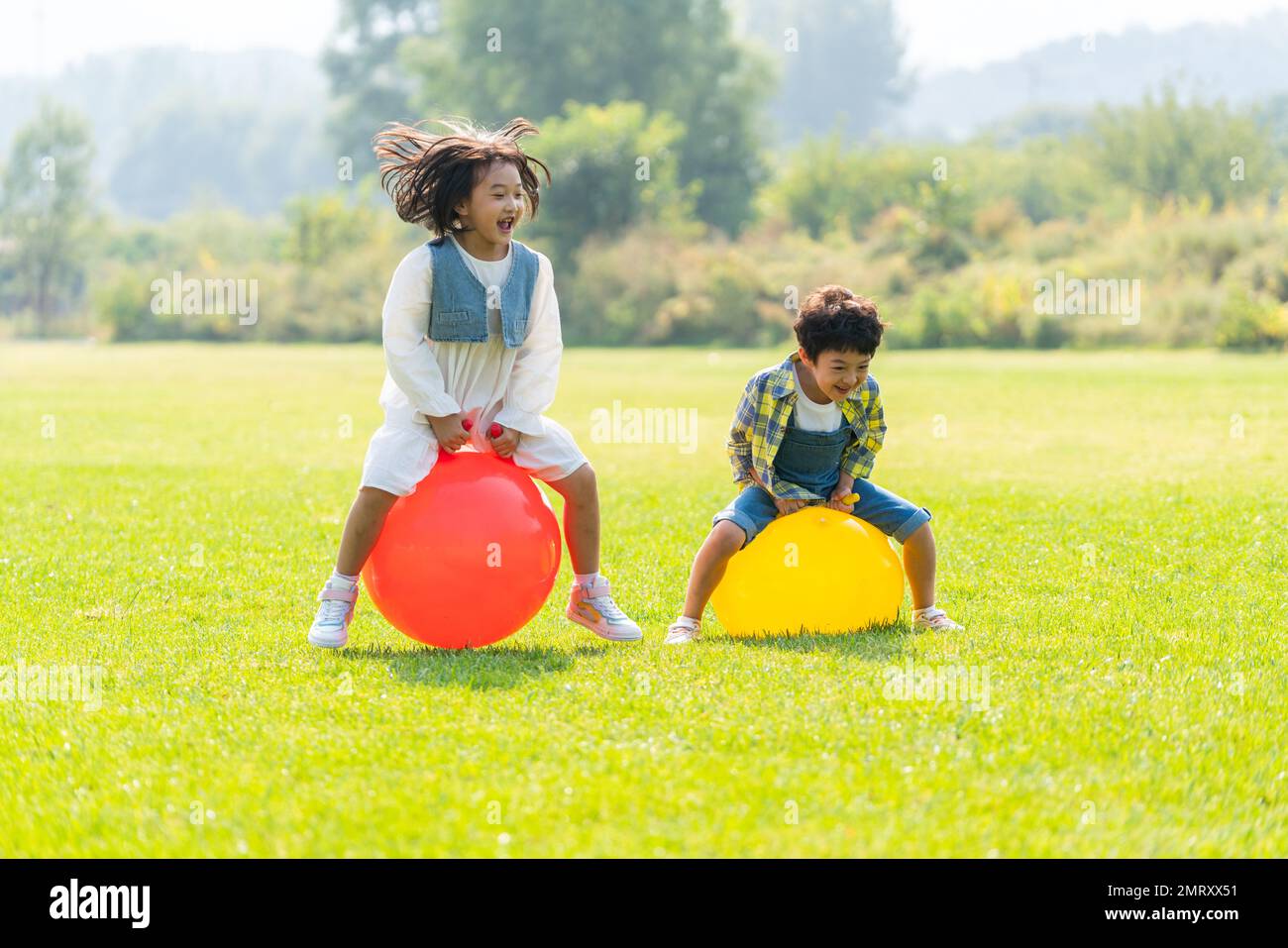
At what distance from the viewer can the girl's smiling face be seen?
6.17 meters

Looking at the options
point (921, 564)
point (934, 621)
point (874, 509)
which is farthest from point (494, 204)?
point (934, 621)

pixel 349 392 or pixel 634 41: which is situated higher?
pixel 634 41

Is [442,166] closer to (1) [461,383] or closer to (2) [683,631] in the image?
(1) [461,383]

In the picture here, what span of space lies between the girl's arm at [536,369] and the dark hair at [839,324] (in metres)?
1.10

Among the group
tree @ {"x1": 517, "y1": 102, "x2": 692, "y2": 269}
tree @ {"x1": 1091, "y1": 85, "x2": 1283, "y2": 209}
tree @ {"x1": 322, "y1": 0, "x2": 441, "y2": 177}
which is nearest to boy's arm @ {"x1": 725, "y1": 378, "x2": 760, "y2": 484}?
tree @ {"x1": 517, "y1": 102, "x2": 692, "y2": 269}

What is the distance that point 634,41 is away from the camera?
226ft

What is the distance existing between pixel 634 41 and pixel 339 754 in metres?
67.8

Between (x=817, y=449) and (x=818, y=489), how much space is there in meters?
0.21

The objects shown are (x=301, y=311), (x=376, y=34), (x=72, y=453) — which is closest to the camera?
(x=72, y=453)

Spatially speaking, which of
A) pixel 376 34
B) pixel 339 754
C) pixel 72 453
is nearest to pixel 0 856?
pixel 339 754

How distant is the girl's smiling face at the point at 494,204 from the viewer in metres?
6.17

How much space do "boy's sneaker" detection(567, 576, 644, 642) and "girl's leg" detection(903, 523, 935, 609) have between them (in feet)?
4.21

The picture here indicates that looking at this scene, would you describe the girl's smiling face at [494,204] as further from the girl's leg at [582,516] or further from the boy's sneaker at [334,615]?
the boy's sneaker at [334,615]
